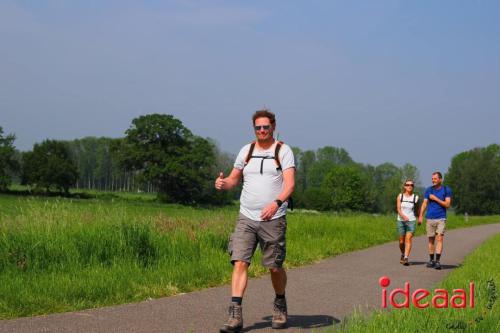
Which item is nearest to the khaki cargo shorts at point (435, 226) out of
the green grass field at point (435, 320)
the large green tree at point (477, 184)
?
the green grass field at point (435, 320)

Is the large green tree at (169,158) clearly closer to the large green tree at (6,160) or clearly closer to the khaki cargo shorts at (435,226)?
the large green tree at (6,160)

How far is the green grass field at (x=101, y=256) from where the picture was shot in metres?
6.70

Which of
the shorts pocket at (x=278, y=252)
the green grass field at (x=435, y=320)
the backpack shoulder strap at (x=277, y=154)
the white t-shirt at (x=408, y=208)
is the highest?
the backpack shoulder strap at (x=277, y=154)

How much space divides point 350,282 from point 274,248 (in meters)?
3.90

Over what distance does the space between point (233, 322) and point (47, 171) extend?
277 ft

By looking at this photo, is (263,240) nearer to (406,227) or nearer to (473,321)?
(473,321)

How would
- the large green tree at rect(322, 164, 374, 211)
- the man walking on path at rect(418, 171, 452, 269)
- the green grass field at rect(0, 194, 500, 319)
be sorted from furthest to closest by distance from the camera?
the large green tree at rect(322, 164, 374, 211), the man walking on path at rect(418, 171, 452, 269), the green grass field at rect(0, 194, 500, 319)

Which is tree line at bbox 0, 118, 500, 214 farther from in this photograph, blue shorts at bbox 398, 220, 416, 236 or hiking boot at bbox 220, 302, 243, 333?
hiking boot at bbox 220, 302, 243, 333

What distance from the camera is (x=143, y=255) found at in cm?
946

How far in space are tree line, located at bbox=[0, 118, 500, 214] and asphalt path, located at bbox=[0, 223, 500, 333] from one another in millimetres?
65837

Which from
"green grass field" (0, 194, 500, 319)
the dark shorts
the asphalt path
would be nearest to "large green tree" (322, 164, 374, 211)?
the dark shorts

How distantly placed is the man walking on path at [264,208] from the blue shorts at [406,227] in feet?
24.2

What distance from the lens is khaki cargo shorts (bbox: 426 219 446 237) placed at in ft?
40.7

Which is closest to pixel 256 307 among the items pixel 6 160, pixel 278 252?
pixel 278 252
